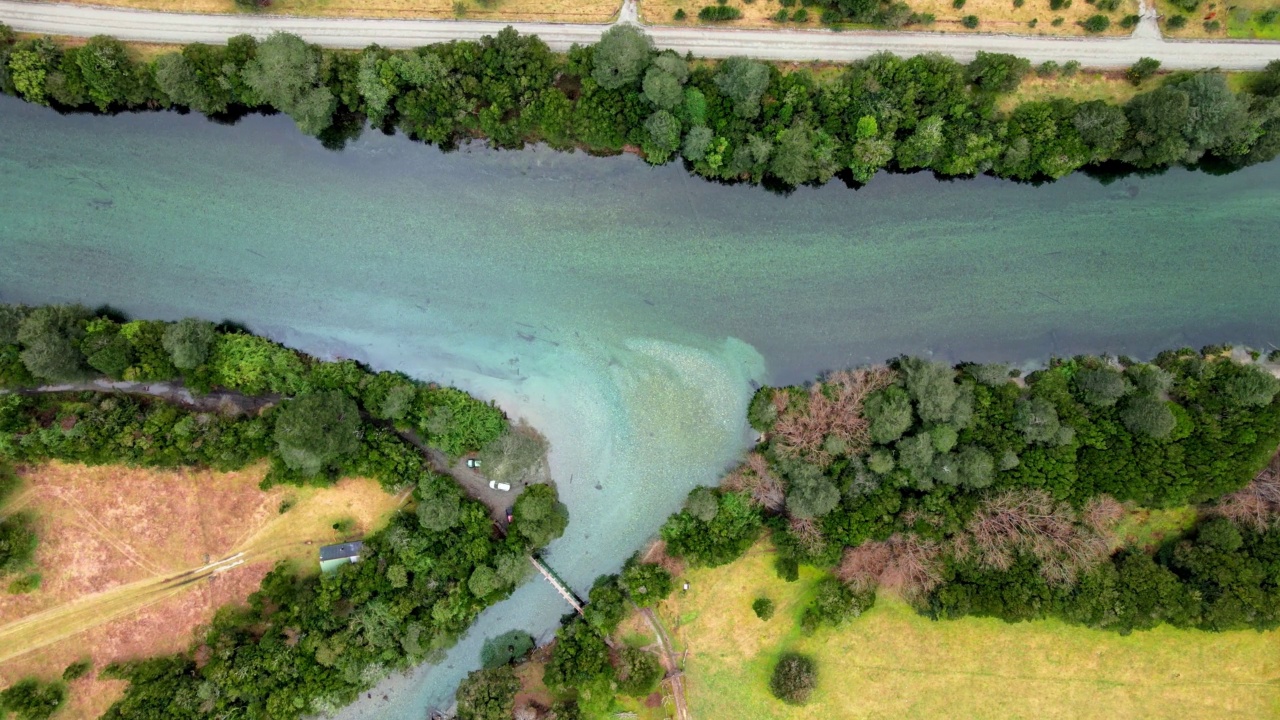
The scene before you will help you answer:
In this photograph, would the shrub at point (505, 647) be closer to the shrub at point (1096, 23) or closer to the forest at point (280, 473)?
the forest at point (280, 473)

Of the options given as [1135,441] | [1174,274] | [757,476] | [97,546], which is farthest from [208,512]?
[1174,274]

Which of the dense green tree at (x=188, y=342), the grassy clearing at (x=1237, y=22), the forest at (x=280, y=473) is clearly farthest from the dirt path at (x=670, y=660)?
the grassy clearing at (x=1237, y=22)

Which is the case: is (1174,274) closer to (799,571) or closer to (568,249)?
(799,571)

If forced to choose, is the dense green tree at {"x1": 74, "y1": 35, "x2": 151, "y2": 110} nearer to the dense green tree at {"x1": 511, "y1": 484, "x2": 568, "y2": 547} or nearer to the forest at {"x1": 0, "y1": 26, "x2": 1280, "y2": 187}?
the forest at {"x1": 0, "y1": 26, "x2": 1280, "y2": 187}

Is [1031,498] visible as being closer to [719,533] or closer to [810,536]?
[810,536]

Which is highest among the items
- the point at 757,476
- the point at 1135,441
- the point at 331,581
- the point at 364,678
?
the point at 1135,441

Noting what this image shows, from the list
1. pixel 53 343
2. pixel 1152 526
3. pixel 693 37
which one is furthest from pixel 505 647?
pixel 1152 526

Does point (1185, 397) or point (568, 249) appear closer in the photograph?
point (1185, 397)
